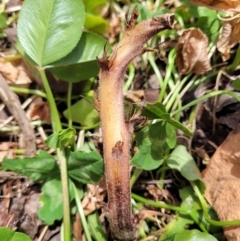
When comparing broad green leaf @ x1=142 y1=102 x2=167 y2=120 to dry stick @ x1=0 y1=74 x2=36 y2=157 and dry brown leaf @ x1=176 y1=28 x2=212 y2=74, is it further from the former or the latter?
dry stick @ x1=0 y1=74 x2=36 y2=157

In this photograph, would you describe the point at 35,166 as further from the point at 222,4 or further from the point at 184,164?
the point at 222,4

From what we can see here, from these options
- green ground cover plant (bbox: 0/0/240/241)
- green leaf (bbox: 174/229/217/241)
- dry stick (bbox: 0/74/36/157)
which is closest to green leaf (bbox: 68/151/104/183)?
green ground cover plant (bbox: 0/0/240/241)

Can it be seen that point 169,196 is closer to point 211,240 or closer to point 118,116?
point 211,240

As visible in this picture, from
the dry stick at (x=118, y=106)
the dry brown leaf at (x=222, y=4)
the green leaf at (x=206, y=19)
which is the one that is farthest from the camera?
the green leaf at (x=206, y=19)

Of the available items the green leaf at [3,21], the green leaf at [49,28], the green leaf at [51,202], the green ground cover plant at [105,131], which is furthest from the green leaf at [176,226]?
the green leaf at [3,21]

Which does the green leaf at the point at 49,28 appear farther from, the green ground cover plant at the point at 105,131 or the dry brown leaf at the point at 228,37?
the dry brown leaf at the point at 228,37

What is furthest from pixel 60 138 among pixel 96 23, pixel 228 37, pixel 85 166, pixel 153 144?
pixel 228 37
